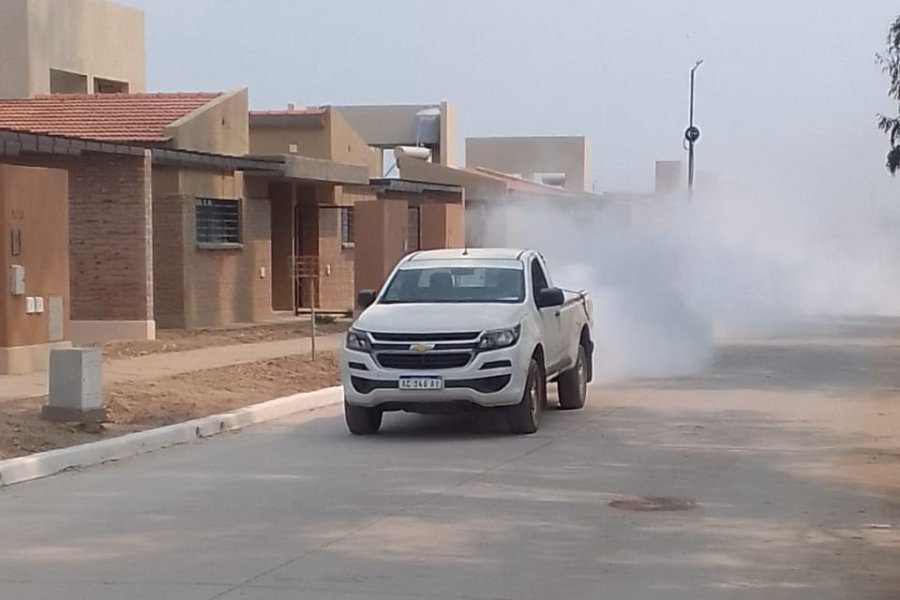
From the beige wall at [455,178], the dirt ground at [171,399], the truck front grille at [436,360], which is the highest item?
the beige wall at [455,178]

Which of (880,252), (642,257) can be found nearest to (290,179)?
(642,257)

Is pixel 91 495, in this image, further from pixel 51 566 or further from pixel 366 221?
pixel 366 221

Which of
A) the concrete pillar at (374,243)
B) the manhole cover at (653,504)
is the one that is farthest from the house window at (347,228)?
the manhole cover at (653,504)

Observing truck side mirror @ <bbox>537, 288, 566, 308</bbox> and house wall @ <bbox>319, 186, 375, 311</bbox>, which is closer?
truck side mirror @ <bbox>537, 288, 566, 308</bbox>

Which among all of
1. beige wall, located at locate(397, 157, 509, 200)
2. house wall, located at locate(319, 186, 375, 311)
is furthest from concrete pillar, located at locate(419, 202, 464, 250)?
beige wall, located at locate(397, 157, 509, 200)

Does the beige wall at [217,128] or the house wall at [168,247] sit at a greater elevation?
the beige wall at [217,128]

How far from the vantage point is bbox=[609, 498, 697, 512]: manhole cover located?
10.6m

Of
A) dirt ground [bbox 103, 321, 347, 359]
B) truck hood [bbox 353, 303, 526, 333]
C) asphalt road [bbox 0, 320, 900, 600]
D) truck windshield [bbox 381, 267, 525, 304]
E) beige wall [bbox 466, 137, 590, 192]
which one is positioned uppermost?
beige wall [bbox 466, 137, 590, 192]

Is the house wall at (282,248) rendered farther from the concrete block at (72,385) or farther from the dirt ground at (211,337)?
the concrete block at (72,385)

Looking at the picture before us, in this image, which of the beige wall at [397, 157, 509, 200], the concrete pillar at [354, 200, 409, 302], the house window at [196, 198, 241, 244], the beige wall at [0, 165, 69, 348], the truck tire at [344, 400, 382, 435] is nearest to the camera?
the truck tire at [344, 400, 382, 435]

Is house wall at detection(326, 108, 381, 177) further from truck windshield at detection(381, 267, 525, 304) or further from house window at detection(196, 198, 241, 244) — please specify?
truck windshield at detection(381, 267, 525, 304)

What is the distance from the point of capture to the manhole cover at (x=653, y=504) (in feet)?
34.7

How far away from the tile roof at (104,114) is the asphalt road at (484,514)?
47.7ft

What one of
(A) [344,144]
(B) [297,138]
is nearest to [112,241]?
(B) [297,138]
